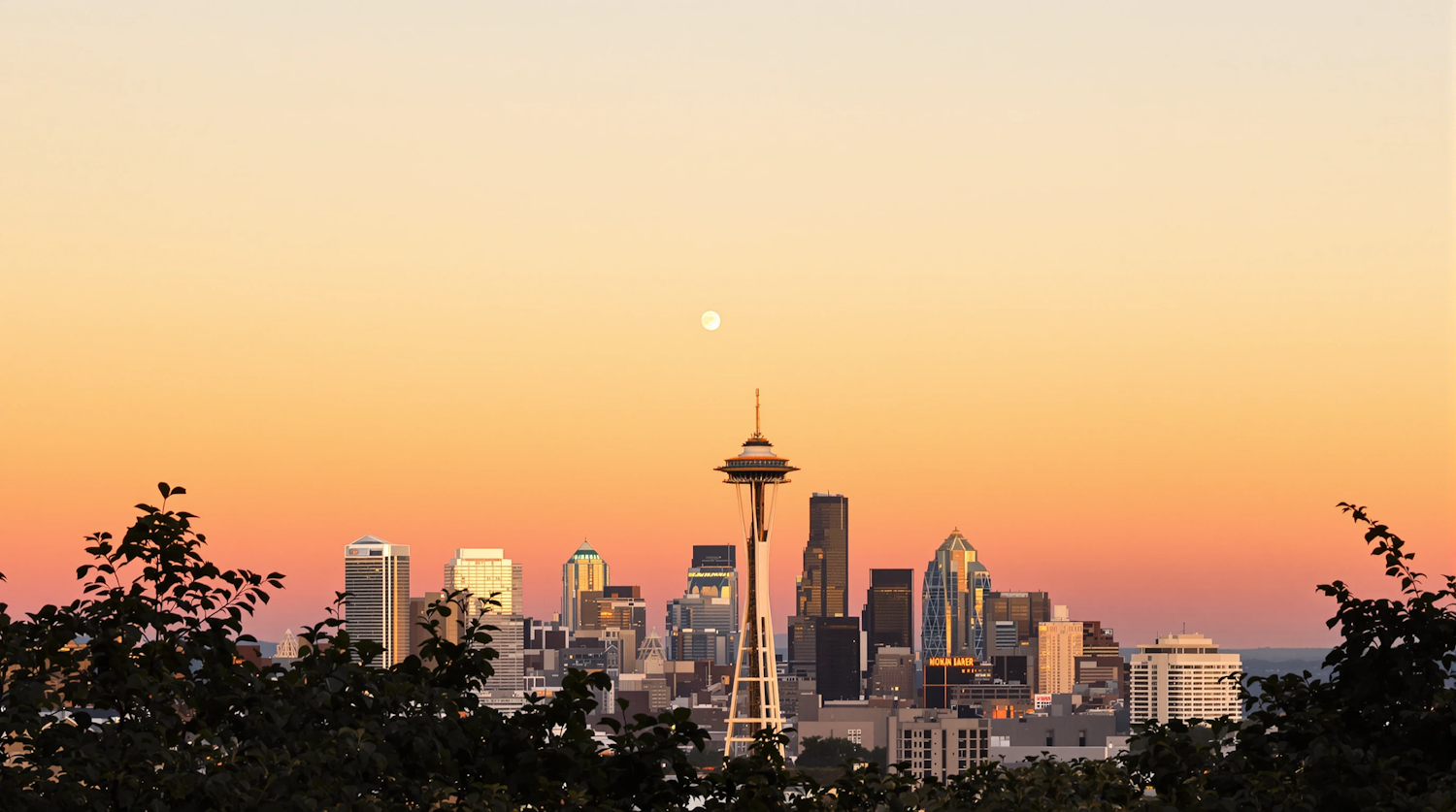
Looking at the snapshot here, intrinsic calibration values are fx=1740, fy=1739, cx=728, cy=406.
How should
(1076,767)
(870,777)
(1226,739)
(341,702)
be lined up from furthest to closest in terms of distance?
(1076,767)
(1226,739)
(870,777)
(341,702)

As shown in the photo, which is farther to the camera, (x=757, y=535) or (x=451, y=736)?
(x=757, y=535)

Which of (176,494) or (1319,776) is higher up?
(176,494)

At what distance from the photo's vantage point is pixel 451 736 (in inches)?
394

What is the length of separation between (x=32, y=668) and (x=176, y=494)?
4.26 feet

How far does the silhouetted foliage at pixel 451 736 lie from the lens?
9.05 meters

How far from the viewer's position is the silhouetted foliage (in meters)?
9.05

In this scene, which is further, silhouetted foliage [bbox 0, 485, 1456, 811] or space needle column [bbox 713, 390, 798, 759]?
space needle column [bbox 713, 390, 798, 759]

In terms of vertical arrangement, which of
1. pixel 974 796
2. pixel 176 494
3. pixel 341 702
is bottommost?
pixel 974 796

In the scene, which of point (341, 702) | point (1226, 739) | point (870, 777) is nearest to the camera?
point (341, 702)

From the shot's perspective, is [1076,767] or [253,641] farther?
[1076,767]

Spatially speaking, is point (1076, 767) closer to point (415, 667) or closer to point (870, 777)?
point (870, 777)

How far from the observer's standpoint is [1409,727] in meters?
11.3

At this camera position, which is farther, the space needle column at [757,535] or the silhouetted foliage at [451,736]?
the space needle column at [757,535]

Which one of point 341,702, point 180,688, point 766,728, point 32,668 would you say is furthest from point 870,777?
point 32,668
